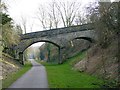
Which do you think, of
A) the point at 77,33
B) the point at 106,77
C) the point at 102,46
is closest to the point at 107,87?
the point at 106,77

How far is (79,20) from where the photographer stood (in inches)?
2554

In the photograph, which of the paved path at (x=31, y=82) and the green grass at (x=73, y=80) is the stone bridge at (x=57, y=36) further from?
the paved path at (x=31, y=82)

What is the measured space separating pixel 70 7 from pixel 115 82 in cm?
4810

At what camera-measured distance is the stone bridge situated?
46.7 meters

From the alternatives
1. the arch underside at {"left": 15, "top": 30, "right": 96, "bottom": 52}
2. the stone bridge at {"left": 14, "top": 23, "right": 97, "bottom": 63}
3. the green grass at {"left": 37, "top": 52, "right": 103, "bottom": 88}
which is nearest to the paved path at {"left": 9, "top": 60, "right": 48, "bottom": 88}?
the green grass at {"left": 37, "top": 52, "right": 103, "bottom": 88}

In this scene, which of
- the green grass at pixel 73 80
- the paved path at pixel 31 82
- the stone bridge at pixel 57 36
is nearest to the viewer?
the paved path at pixel 31 82

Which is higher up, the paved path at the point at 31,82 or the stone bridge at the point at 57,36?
the stone bridge at the point at 57,36

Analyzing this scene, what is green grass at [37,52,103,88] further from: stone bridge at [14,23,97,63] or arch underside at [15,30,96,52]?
arch underside at [15,30,96,52]

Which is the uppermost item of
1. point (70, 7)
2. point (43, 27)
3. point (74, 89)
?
point (70, 7)

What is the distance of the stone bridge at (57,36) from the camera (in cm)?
4669

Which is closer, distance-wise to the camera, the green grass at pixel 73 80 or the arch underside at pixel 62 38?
the green grass at pixel 73 80

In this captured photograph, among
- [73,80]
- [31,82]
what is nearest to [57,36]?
[73,80]

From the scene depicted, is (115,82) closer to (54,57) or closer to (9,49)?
(9,49)

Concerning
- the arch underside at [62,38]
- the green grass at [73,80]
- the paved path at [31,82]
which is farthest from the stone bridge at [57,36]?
the paved path at [31,82]
